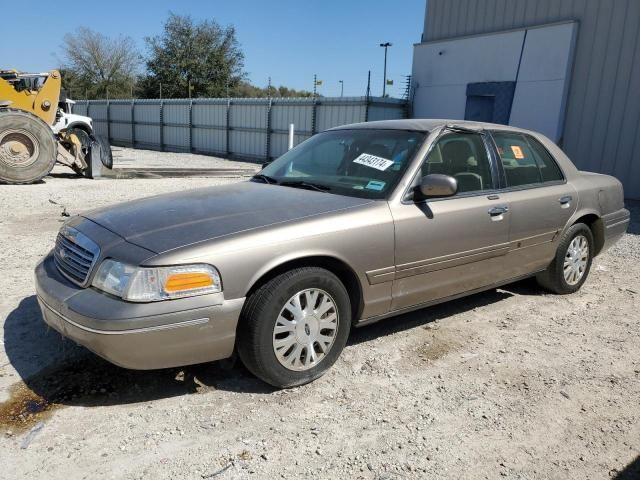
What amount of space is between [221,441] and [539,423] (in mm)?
1733

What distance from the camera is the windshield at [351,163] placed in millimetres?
3688

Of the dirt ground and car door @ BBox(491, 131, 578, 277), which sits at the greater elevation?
car door @ BBox(491, 131, 578, 277)

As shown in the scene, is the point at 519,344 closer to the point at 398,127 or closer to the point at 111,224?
the point at 398,127

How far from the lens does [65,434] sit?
106 inches

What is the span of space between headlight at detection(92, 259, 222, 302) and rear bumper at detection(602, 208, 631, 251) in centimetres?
424

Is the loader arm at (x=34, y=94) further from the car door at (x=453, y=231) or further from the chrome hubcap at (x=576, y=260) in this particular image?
the chrome hubcap at (x=576, y=260)

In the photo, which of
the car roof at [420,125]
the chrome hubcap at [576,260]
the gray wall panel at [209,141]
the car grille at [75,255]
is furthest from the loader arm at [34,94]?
the chrome hubcap at [576,260]

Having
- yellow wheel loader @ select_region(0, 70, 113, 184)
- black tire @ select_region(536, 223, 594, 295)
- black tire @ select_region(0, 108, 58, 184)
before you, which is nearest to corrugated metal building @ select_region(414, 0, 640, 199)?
black tire @ select_region(536, 223, 594, 295)

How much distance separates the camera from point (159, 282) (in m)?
2.70

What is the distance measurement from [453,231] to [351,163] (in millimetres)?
887

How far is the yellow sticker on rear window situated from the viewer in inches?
179

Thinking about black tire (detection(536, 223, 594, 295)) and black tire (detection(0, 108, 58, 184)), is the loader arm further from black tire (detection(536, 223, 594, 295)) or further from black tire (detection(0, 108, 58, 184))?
black tire (detection(536, 223, 594, 295))

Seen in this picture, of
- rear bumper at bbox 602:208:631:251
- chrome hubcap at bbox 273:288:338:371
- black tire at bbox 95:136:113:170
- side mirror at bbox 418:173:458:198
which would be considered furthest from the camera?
black tire at bbox 95:136:113:170

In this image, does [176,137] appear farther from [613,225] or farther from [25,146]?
[613,225]
